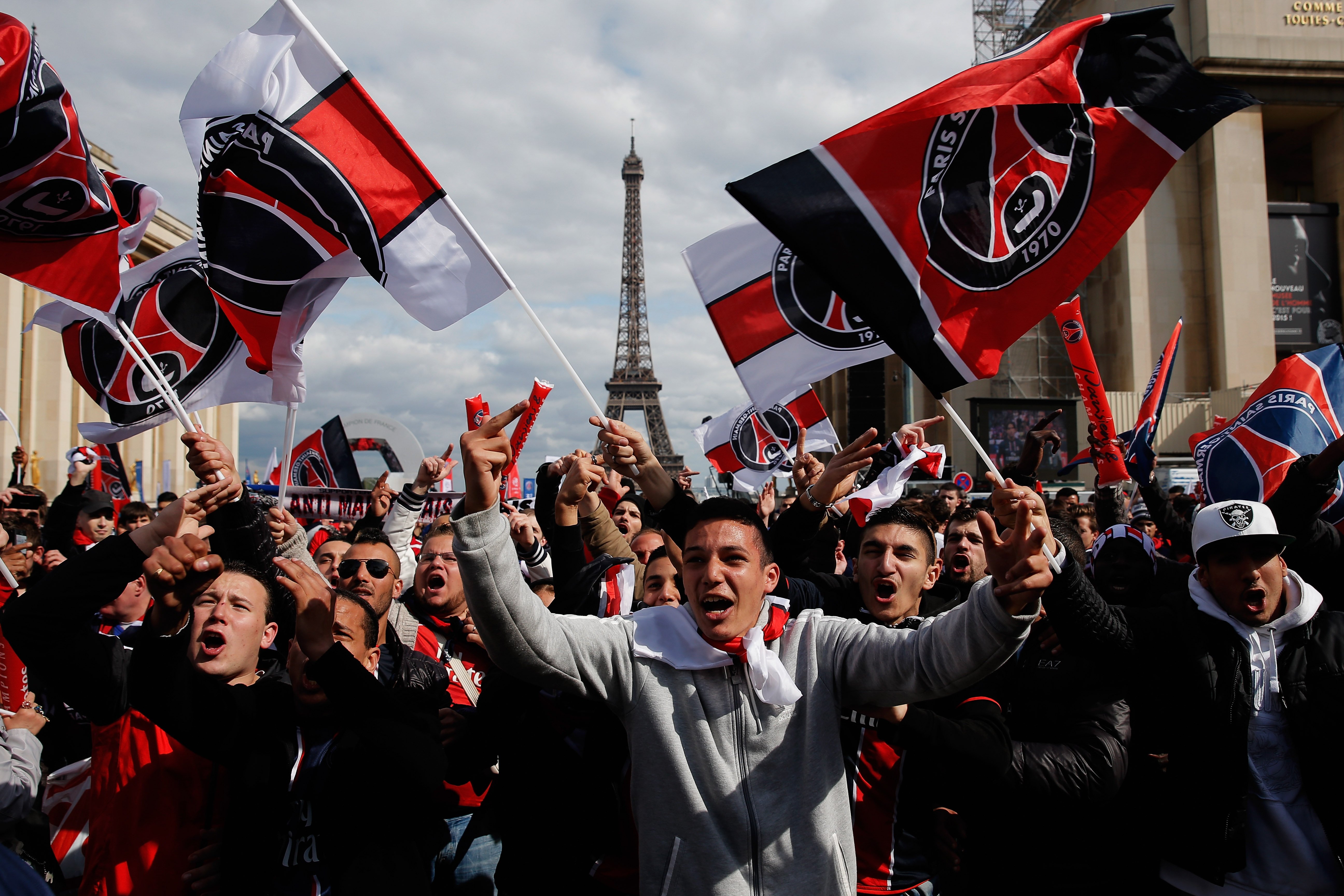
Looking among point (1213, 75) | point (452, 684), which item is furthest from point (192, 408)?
point (1213, 75)

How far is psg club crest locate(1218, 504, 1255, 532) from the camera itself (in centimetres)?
328

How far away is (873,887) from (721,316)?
10.3ft

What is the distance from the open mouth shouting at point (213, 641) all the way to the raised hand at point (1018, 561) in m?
2.47

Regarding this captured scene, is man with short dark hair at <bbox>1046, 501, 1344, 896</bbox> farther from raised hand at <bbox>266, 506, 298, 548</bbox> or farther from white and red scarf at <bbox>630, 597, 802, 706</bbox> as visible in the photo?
raised hand at <bbox>266, 506, 298, 548</bbox>

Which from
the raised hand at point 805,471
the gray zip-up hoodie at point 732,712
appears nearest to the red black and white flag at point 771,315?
the raised hand at point 805,471

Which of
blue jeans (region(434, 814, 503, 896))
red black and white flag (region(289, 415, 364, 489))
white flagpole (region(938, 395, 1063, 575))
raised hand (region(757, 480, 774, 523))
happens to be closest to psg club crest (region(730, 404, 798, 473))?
raised hand (region(757, 480, 774, 523))

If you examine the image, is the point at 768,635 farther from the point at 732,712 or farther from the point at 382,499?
the point at 382,499

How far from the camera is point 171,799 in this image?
2941 mm

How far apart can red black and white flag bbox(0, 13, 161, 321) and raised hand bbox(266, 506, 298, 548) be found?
1216mm

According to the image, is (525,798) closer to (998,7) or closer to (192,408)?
(192,408)

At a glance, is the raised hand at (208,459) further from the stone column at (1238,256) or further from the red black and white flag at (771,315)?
the stone column at (1238,256)

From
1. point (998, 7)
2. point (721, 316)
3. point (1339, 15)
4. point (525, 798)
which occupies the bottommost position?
point (525, 798)

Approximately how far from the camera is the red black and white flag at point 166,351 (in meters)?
5.23

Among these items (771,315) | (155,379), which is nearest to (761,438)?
(771,315)
